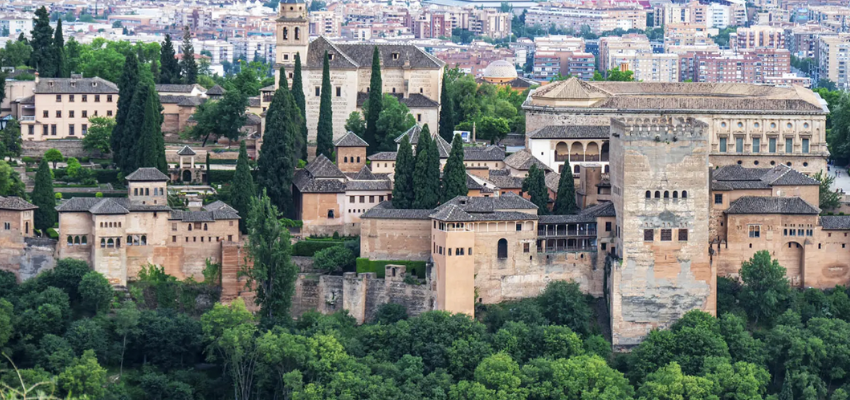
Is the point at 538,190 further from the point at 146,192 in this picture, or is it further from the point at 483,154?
the point at 146,192

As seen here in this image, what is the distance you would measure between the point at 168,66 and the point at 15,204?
26574 mm

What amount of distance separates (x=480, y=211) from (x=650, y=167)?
21.3 feet

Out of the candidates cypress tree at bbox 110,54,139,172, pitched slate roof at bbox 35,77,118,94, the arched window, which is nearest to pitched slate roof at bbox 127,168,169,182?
cypress tree at bbox 110,54,139,172

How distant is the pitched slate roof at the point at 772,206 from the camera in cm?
7456

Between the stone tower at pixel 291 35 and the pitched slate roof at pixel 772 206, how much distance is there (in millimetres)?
24064

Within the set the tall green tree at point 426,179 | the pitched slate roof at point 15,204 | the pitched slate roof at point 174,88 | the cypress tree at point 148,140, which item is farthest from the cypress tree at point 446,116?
the pitched slate roof at point 15,204

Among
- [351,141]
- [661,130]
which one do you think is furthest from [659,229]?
[351,141]

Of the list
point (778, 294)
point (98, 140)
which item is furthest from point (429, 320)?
point (98, 140)

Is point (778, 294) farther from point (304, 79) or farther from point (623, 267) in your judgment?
point (304, 79)

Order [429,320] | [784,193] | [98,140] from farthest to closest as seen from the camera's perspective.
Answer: [98,140] < [784,193] < [429,320]

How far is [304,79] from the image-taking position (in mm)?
89625

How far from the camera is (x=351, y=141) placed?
81.6 meters

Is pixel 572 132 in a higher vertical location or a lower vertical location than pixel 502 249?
higher

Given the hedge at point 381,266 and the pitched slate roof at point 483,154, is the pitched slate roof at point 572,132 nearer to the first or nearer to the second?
the pitched slate roof at point 483,154
